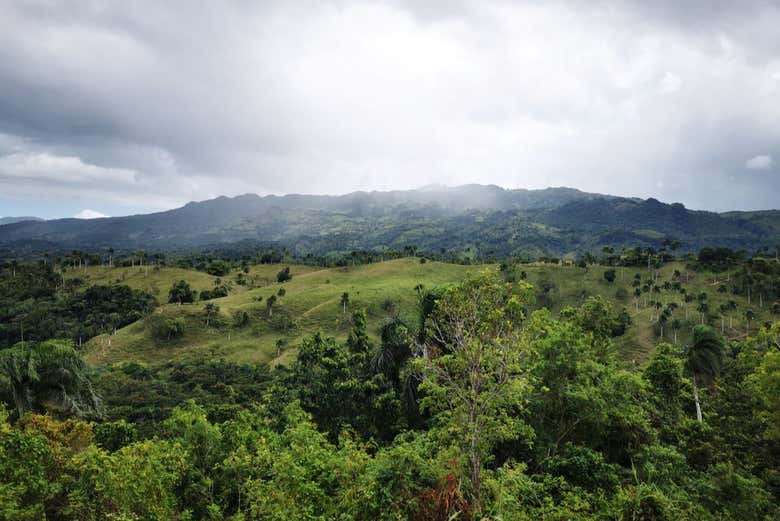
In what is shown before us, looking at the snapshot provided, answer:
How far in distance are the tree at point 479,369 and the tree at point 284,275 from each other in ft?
472

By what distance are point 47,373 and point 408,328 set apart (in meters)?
21.1

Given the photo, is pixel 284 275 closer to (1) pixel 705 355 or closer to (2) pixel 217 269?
(2) pixel 217 269

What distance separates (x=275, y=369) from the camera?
73.5 m

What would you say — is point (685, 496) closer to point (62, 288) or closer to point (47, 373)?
point (47, 373)

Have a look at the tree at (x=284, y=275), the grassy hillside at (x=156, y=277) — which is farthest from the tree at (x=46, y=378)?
the tree at (x=284, y=275)

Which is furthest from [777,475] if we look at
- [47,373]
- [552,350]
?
[47,373]

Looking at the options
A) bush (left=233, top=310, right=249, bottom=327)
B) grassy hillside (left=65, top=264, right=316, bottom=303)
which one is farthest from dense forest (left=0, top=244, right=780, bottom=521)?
grassy hillside (left=65, top=264, right=316, bottom=303)

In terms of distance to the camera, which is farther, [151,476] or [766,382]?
[766,382]

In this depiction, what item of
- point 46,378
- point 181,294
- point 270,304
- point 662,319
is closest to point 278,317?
point 270,304

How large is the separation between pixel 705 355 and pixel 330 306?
285ft

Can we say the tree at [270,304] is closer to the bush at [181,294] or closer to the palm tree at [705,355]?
the bush at [181,294]

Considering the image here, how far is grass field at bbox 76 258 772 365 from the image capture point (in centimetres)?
9069

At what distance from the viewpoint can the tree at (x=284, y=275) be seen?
156 m

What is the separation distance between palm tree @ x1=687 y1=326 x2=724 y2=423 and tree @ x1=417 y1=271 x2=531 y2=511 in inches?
1261
